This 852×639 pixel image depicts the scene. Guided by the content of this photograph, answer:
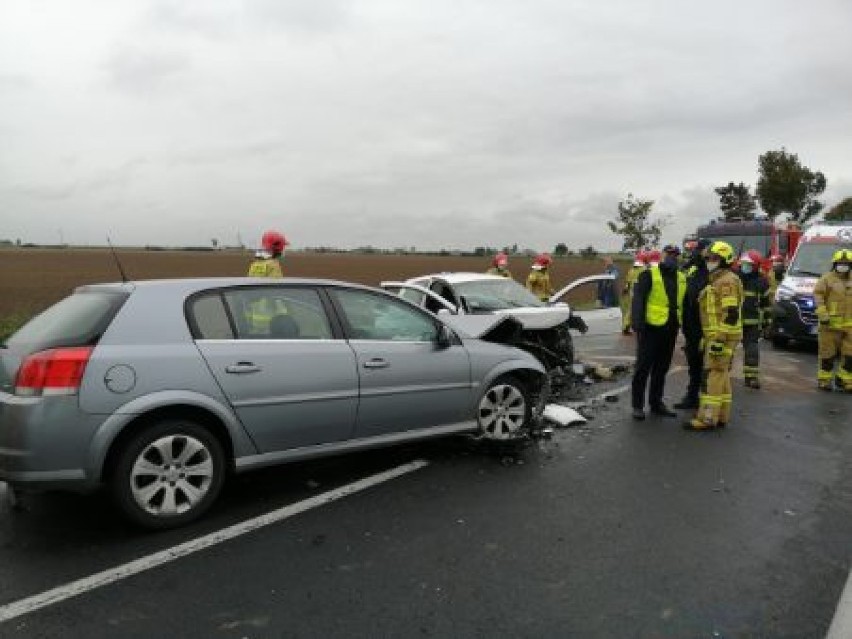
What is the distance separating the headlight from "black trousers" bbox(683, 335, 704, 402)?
5082 millimetres

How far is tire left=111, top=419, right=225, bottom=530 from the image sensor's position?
12.6 ft

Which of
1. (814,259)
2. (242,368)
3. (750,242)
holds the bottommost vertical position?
(242,368)

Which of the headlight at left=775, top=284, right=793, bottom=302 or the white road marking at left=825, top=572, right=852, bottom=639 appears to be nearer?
the white road marking at left=825, top=572, right=852, bottom=639

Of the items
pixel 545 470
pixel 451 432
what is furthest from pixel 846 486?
pixel 451 432

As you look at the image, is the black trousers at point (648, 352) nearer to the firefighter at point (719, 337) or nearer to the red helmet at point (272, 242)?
the firefighter at point (719, 337)

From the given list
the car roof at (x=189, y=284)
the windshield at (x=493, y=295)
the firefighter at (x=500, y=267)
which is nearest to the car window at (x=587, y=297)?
the firefighter at (x=500, y=267)

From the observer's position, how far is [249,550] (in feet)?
12.2

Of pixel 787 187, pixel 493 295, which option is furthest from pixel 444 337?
pixel 787 187

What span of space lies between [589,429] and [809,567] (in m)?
2.87

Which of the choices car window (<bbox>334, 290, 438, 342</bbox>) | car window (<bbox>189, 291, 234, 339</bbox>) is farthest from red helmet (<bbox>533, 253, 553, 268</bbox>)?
car window (<bbox>189, 291, 234, 339</bbox>)

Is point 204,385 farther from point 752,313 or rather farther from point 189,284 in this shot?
point 752,313

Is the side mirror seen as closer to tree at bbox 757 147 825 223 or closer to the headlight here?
Answer: the headlight

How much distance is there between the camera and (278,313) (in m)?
4.56

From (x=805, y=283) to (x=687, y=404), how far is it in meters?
5.66
